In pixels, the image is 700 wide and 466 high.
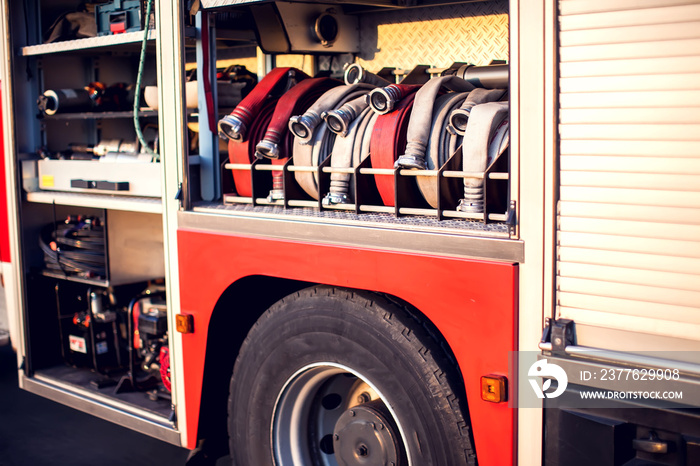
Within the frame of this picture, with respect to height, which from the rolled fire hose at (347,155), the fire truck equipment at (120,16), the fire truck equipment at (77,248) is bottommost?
the fire truck equipment at (77,248)

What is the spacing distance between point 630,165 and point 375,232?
2.78ft

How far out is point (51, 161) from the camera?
3.94 metres

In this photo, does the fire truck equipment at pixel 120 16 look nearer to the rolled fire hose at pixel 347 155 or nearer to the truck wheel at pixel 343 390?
the rolled fire hose at pixel 347 155

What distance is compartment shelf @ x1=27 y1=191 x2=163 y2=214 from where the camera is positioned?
3375 millimetres

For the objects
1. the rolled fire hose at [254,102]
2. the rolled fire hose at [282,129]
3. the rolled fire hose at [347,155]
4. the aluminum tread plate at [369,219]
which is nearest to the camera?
the aluminum tread plate at [369,219]

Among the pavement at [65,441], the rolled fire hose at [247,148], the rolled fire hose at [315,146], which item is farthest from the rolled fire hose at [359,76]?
the pavement at [65,441]

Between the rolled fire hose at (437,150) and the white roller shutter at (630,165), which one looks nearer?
the white roller shutter at (630,165)

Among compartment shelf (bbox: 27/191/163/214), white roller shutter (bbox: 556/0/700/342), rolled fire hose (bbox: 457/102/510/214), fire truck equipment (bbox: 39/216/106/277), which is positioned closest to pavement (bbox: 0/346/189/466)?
fire truck equipment (bbox: 39/216/106/277)

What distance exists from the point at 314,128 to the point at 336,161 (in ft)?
0.53

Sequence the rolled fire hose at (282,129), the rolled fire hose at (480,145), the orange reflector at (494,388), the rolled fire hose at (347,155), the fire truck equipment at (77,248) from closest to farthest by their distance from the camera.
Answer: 1. the orange reflector at (494,388)
2. the rolled fire hose at (480,145)
3. the rolled fire hose at (347,155)
4. the rolled fire hose at (282,129)
5. the fire truck equipment at (77,248)

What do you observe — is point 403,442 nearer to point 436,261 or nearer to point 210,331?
point 436,261

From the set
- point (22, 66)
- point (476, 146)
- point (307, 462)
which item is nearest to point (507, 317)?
point (476, 146)

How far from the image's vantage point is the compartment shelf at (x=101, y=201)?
338 cm

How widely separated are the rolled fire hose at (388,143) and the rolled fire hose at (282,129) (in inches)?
17.2
